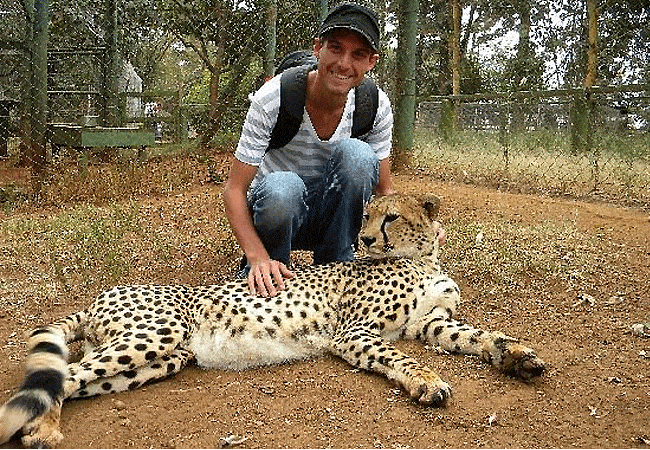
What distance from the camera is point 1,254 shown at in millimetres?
3711

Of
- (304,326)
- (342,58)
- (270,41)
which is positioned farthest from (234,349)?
(270,41)

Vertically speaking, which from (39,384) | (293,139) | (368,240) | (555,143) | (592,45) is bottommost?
(39,384)

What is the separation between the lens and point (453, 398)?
197cm

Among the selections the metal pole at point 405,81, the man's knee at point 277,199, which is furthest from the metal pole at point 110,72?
the man's knee at point 277,199

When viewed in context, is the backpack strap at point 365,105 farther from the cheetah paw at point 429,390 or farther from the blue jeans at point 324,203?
the cheetah paw at point 429,390

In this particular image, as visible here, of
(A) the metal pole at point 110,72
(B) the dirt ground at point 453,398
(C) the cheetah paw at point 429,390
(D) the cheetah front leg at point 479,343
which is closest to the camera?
(B) the dirt ground at point 453,398

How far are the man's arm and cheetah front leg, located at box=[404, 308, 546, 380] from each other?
52 centimetres

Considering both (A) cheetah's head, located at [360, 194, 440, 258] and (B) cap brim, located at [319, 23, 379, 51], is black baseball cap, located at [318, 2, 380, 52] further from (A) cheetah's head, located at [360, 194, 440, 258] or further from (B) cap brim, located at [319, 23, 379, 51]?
(A) cheetah's head, located at [360, 194, 440, 258]

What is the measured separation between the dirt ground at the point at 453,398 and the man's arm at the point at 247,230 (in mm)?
338

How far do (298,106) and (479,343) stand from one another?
1056 millimetres

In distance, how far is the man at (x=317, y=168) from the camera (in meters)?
2.38

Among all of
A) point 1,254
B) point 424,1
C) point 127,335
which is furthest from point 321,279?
point 424,1

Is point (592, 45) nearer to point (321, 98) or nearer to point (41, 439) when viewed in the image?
point (321, 98)

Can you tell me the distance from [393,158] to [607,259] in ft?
10.3
